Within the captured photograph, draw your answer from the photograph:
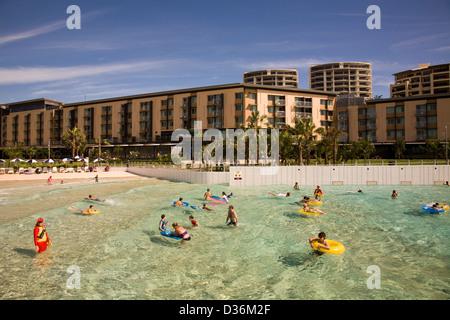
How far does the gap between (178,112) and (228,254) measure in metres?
61.4

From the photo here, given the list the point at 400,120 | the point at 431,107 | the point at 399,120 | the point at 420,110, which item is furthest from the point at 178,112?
the point at 431,107

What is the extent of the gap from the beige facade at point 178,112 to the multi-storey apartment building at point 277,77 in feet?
207

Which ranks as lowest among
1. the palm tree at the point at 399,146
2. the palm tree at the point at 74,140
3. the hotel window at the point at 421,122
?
the palm tree at the point at 399,146

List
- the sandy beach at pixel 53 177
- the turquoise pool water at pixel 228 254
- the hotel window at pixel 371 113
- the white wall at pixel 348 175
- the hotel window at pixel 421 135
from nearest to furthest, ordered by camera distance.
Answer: the turquoise pool water at pixel 228 254 → the white wall at pixel 348 175 → the sandy beach at pixel 53 177 → the hotel window at pixel 421 135 → the hotel window at pixel 371 113

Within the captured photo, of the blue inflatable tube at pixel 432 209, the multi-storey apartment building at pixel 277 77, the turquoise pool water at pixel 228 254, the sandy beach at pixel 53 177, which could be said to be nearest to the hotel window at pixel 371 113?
the turquoise pool water at pixel 228 254

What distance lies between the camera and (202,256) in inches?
560

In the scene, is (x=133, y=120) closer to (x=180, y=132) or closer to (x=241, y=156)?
(x=180, y=132)

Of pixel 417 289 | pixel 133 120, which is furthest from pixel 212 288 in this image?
pixel 133 120

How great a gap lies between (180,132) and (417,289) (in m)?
63.7

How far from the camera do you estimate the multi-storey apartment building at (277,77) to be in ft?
438

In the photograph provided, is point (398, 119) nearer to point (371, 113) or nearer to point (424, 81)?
point (371, 113)

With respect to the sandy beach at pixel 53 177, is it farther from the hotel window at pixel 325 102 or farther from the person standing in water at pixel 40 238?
the hotel window at pixel 325 102

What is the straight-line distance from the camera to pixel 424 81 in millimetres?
107750

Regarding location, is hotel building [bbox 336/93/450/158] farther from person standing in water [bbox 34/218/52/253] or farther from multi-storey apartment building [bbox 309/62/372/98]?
person standing in water [bbox 34/218/52/253]
